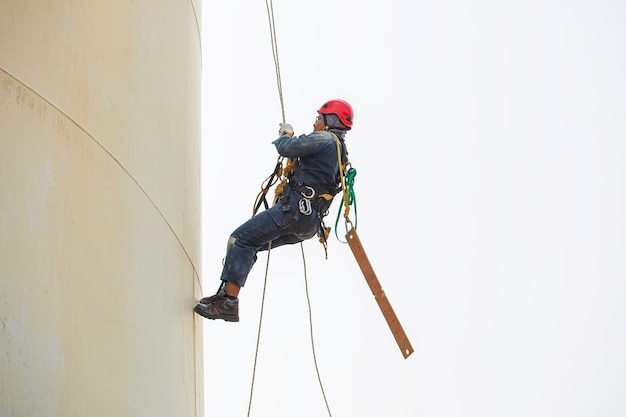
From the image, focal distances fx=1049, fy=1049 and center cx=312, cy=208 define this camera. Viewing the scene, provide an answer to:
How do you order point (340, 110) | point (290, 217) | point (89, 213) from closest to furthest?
point (89, 213)
point (290, 217)
point (340, 110)

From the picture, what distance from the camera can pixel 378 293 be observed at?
8188 mm

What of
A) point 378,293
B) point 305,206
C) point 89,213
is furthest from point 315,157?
point 89,213

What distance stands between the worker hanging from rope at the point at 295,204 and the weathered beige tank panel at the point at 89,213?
2.81ft

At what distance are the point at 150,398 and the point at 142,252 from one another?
0.75m

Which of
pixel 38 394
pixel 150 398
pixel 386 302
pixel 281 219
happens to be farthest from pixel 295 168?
pixel 38 394

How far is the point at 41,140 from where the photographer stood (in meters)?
4.57

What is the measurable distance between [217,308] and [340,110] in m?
1.88

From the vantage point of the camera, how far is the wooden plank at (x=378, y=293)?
810 cm

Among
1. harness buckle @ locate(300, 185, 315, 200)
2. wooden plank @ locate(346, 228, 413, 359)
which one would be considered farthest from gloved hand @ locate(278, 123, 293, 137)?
wooden plank @ locate(346, 228, 413, 359)

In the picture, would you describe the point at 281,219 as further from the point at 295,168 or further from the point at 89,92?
the point at 89,92

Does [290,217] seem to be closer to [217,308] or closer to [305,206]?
[305,206]

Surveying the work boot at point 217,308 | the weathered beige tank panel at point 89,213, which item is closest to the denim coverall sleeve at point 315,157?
the work boot at point 217,308

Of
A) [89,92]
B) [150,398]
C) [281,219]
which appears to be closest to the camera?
[89,92]

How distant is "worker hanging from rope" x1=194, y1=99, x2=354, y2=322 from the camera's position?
7.16 meters
